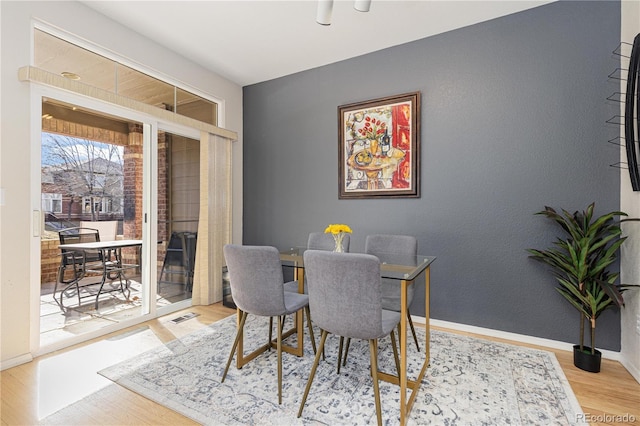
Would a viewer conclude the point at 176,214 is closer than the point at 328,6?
No

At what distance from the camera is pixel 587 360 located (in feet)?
7.08

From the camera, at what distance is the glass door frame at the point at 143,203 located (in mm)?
2314

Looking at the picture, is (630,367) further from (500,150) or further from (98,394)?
(98,394)

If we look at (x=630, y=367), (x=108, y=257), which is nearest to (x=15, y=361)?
(x=108, y=257)

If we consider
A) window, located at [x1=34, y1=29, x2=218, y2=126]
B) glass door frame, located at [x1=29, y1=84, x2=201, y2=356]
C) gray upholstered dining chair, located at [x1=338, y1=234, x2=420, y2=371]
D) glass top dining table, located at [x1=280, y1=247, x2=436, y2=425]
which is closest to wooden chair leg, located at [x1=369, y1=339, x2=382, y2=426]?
glass top dining table, located at [x1=280, y1=247, x2=436, y2=425]

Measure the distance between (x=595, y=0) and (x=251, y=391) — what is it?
154 inches

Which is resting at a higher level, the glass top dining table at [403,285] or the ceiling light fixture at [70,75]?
the ceiling light fixture at [70,75]

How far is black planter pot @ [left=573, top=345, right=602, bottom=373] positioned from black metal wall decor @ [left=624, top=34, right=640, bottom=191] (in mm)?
1211

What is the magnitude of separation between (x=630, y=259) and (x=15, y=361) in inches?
180

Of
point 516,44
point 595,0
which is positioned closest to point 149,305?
point 516,44

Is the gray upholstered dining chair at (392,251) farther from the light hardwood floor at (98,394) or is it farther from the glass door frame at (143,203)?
the glass door frame at (143,203)

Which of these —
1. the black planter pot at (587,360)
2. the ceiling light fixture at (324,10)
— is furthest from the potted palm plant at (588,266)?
the ceiling light fixture at (324,10)

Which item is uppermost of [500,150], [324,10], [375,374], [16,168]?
[324,10]

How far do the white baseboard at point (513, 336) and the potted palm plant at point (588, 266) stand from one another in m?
0.25
